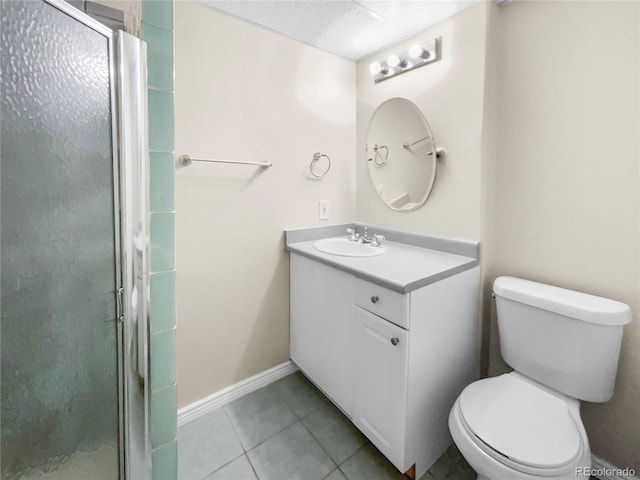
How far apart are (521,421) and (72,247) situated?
144 centimetres

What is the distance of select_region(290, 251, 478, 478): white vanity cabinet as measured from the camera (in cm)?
118

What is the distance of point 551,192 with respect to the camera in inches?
52.6

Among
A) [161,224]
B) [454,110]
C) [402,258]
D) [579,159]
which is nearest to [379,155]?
[454,110]

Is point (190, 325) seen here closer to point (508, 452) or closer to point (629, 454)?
point (508, 452)

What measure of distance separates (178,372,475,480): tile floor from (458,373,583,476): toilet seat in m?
0.40

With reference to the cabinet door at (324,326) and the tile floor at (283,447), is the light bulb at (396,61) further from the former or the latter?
the tile floor at (283,447)

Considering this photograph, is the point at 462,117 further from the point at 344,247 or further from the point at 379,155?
the point at 344,247

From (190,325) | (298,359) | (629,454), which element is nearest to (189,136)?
(190,325)

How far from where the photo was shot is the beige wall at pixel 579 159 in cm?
114

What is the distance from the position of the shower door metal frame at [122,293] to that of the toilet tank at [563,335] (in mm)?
1366

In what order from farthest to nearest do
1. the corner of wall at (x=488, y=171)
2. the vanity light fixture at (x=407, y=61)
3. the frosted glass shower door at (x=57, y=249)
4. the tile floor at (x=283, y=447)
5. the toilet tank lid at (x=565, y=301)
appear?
the vanity light fixture at (x=407, y=61), the corner of wall at (x=488, y=171), the tile floor at (x=283, y=447), the toilet tank lid at (x=565, y=301), the frosted glass shower door at (x=57, y=249)

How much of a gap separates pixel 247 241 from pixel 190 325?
0.52 meters

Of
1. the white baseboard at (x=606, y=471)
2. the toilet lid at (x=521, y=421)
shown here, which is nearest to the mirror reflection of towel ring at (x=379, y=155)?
the toilet lid at (x=521, y=421)

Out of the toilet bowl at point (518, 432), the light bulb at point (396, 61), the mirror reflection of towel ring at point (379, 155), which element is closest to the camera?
the toilet bowl at point (518, 432)
